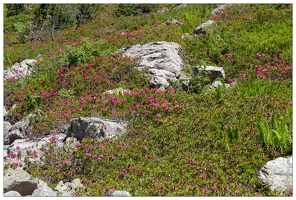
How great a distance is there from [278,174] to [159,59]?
753 cm

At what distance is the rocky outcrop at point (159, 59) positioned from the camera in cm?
1163

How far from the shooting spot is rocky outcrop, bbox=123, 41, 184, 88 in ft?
38.2

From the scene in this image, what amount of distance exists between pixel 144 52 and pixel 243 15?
22.2ft

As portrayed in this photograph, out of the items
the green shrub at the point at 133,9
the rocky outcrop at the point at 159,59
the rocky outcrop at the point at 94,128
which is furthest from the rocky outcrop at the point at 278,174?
the green shrub at the point at 133,9

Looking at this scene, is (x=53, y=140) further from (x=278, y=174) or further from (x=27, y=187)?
(x=278, y=174)

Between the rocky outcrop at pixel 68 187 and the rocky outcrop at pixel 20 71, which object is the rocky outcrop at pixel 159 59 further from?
the rocky outcrop at pixel 68 187

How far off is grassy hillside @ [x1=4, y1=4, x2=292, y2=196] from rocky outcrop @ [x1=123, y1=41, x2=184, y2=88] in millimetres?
372

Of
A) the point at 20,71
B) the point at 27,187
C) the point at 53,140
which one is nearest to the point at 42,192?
the point at 27,187

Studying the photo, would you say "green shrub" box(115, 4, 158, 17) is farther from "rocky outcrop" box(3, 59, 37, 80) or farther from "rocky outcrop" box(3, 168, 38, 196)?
"rocky outcrop" box(3, 168, 38, 196)

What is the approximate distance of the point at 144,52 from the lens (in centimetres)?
1362

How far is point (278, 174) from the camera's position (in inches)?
241

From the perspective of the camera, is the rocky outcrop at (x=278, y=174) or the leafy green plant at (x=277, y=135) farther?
the leafy green plant at (x=277, y=135)

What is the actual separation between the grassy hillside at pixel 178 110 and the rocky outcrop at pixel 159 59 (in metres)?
0.37

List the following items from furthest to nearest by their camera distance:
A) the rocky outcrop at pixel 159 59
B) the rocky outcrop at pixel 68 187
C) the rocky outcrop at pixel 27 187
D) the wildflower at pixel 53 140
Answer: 1. the rocky outcrop at pixel 159 59
2. the wildflower at pixel 53 140
3. the rocky outcrop at pixel 68 187
4. the rocky outcrop at pixel 27 187
